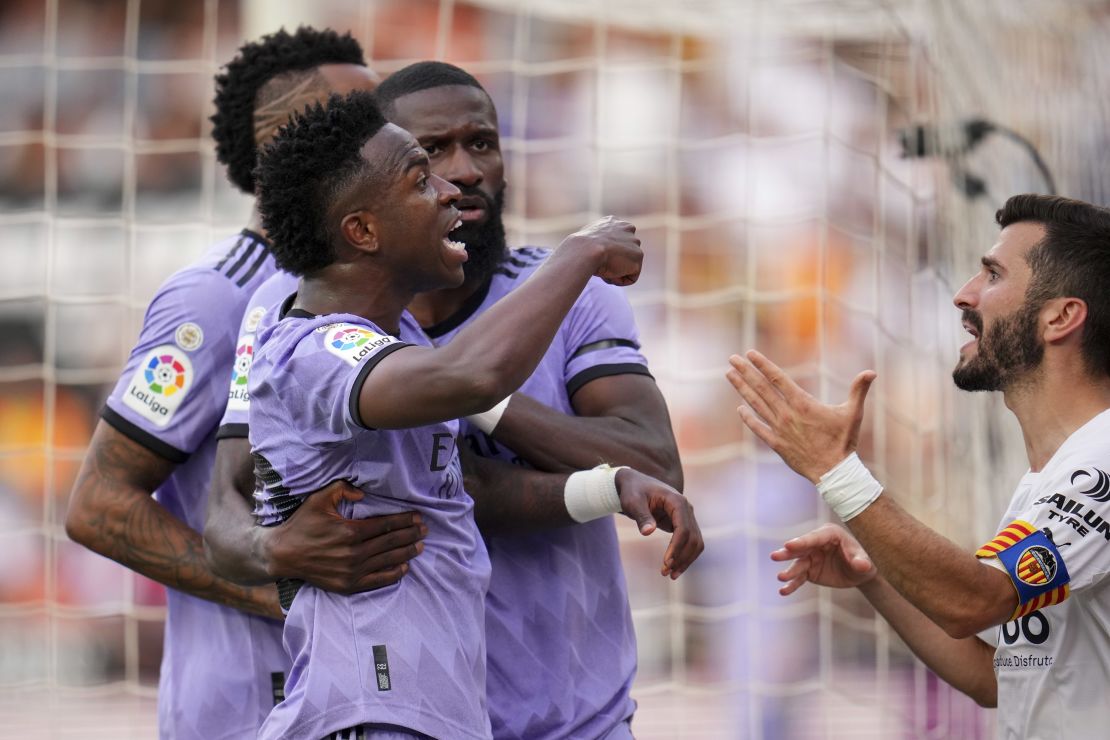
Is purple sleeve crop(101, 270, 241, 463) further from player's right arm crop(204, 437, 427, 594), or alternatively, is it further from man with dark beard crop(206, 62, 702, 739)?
player's right arm crop(204, 437, 427, 594)

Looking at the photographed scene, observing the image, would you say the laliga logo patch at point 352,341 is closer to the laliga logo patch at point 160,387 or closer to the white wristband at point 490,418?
the white wristband at point 490,418

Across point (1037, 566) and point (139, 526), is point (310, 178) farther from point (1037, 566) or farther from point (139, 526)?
point (1037, 566)

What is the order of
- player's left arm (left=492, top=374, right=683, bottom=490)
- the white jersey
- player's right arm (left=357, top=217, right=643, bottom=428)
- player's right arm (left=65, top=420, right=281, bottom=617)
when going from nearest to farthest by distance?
player's right arm (left=357, top=217, right=643, bottom=428)
the white jersey
player's left arm (left=492, top=374, right=683, bottom=490)
player's right arm (left=65, top=420, right=281, bottom=617)

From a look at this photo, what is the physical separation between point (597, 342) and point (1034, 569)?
982 millimetres

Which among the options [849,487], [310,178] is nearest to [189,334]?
[310,178]

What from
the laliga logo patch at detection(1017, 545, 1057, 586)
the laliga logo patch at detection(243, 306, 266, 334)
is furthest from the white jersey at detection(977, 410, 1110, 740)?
the laliga logo patch at detection(243, 306, 266, 334)

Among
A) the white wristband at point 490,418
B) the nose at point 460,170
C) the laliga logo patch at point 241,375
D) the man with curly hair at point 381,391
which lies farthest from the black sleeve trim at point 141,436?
the nose at point 460,170

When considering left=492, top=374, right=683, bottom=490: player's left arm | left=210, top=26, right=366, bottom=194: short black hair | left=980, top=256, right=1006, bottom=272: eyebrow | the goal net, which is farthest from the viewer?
the goal net

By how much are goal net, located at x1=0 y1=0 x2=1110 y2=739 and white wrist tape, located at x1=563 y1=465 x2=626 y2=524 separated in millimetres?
3939

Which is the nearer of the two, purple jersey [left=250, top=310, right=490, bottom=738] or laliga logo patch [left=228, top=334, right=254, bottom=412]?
purple jersey [left=250, top=310, right=490, bottom=738]

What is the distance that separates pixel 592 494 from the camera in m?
2.69

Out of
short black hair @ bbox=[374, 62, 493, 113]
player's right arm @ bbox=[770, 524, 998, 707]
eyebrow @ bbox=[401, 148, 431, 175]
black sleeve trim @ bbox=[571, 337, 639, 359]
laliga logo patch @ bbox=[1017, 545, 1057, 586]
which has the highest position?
short black hair @ bbox=[374, 62, 493, 113]

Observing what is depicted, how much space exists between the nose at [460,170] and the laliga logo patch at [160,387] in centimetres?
68

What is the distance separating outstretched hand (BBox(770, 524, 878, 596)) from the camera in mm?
2979
